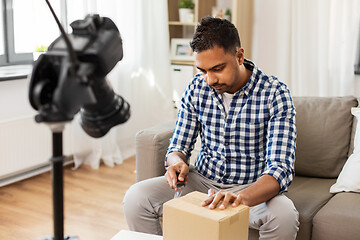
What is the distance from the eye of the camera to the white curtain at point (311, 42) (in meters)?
3.45

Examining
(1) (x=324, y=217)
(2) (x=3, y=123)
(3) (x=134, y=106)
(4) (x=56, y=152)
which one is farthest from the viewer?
(3) (x=134, y=106)

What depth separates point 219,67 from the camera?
181 cm

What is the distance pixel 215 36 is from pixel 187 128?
0.42m

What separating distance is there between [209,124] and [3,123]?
1.58m

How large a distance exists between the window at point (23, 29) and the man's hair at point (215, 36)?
1.78 meters

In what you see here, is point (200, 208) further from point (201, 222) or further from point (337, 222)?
point (337, 222)

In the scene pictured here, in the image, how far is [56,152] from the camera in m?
0.78

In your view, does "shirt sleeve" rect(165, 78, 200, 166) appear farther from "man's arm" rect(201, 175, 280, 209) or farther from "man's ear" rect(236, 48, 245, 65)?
"man's arm" rect(201, 175, 280, 209)

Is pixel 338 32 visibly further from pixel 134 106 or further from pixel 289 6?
pixel 134 106

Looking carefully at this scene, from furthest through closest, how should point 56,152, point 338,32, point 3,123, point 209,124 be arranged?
point 338,32, point 3,123, point 209,124, point 56,152

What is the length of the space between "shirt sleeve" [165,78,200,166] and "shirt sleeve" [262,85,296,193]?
335 mm

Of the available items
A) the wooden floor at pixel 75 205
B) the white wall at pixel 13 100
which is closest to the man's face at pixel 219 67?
the wooden floor at pixel 75 205

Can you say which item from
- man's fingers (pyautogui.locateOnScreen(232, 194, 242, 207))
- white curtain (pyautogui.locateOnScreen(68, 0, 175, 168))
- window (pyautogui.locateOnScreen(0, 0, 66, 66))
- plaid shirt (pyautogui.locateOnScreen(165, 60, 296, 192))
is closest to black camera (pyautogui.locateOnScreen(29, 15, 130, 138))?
man's fingers (pyautogui.locateOnScreen(232, 194, 242, 207))

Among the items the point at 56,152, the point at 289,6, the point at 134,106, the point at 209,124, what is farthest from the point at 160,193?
the point at 289,6
